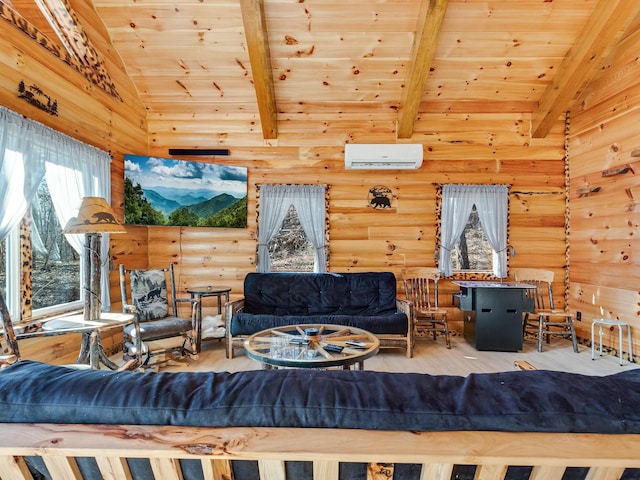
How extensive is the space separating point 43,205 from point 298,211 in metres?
2.93

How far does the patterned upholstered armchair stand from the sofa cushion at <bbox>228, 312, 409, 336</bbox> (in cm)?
53

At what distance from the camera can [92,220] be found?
2926 mm

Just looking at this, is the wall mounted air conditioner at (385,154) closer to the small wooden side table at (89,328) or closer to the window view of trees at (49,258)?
the small wooden side table at (89,328)

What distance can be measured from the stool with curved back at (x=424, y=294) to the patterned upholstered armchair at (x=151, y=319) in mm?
2847

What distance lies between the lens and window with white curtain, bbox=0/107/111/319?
2.85 meters

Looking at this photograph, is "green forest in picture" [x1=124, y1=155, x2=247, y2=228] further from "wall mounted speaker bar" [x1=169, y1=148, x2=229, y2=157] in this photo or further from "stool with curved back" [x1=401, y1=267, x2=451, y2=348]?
"stool with curved back" [x1=401, y1=267, x2=451, y2=348]

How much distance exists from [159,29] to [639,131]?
18.2 feet

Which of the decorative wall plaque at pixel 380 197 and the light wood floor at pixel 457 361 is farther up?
the decorative wall plaque at pixel 380 197

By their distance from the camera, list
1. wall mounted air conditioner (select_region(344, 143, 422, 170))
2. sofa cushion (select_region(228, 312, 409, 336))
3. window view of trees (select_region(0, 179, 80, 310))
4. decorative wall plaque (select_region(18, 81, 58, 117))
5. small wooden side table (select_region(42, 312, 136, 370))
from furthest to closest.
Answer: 1. wall mounted air conditioner (select_region(344, 143, 422, 170))
2. sofa cushion (select_region(228, 312, 409, 336))
3. window view of trees (select_region(0, 179, 80, 310))
4. decorative wall plaque (select_region(18, 81, 58, 117))
5. small wooden side table (select_region(42, 312, 136, 370))

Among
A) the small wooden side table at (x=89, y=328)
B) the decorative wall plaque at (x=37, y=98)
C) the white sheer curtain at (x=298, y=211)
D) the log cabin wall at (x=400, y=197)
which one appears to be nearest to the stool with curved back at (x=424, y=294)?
the log cabin wall at (x=400, y=197)

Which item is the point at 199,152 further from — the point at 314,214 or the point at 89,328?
the point at 89,328

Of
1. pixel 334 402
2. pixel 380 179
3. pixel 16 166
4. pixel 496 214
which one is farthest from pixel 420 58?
pixel 334 402

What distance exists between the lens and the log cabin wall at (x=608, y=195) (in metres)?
4.10

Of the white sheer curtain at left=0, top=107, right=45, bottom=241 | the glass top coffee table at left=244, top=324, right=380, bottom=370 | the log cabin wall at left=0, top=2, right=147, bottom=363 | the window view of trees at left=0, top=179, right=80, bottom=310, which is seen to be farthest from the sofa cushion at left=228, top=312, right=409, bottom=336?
the white sheer curtain at left=0, top=107, right=45, bottom=241
